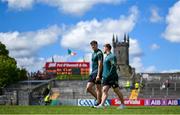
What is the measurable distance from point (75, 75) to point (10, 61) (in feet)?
40.3

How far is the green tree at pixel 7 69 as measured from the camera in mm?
89875

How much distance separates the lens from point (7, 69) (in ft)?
294

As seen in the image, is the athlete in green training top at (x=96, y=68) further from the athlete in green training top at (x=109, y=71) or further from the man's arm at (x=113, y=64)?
the man's arm at (x=113, y=64)

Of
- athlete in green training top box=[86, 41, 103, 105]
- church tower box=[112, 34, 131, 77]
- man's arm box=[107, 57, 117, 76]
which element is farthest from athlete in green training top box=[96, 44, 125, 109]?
church tower box=[112, 34, 131, 77]

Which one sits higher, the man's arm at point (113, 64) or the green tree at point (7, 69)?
the green tree at point (7, 69)

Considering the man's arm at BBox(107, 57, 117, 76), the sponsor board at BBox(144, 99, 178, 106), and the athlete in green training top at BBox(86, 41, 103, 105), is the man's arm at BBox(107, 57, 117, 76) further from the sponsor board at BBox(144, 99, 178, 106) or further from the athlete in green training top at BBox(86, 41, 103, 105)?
the sponsor board at BBox(144, 99, 178, 106)

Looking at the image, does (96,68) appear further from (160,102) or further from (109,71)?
(160,102)

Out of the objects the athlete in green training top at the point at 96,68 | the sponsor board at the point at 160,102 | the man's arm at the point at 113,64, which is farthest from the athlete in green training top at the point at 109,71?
the sponsor board at the point at 160,102

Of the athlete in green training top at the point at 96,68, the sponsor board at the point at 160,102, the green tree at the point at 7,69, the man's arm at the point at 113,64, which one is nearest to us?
the man's arm at the point at 113,64

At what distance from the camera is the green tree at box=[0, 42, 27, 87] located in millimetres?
89875

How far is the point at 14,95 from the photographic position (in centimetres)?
6122

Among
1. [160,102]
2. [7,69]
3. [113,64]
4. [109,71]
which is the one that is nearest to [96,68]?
[109,71]

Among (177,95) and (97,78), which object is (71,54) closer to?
(177,95)

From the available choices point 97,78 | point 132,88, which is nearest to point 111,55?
point 97,78
